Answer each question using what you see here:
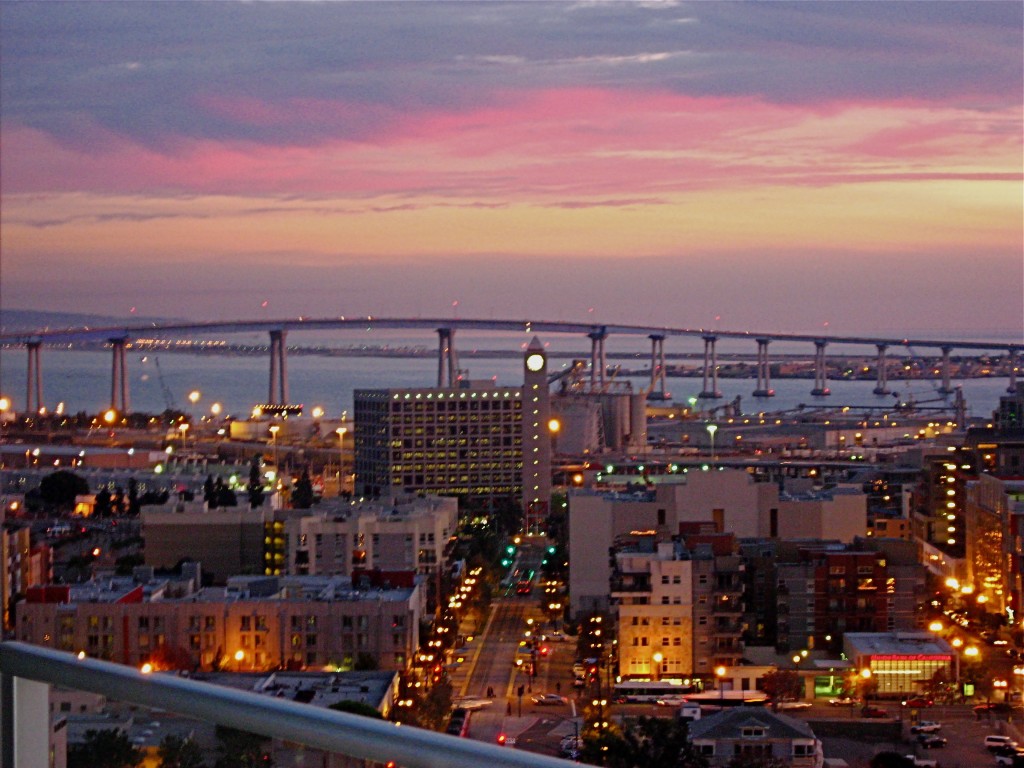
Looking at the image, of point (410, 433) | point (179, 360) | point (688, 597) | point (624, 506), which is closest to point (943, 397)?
point (410, 433)

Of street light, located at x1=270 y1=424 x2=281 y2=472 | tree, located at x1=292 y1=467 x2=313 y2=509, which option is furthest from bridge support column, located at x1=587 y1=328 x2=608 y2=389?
tree, located at x1=292 y1=467 x2=313 y2=509

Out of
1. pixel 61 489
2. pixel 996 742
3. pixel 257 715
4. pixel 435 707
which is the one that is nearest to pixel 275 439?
pixel 61 489

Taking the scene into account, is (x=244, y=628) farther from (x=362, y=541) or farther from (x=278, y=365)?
(x=278, y=365)

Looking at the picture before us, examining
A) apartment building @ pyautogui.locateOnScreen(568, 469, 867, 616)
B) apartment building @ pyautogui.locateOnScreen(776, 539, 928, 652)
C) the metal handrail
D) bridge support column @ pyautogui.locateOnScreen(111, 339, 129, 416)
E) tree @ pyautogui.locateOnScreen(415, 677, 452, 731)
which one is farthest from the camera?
bridge support column @ pyautogui.locateOnScreen(111, 339, 129, 416)

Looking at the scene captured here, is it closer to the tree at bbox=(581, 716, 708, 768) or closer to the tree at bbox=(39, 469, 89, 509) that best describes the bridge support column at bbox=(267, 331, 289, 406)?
the tree at bbox=(39, 469, 89, 509)

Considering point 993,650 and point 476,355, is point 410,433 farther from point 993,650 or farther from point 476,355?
point 476,355

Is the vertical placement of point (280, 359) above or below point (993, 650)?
above

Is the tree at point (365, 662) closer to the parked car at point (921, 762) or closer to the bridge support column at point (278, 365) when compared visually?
the parked car at point (921, 762)
